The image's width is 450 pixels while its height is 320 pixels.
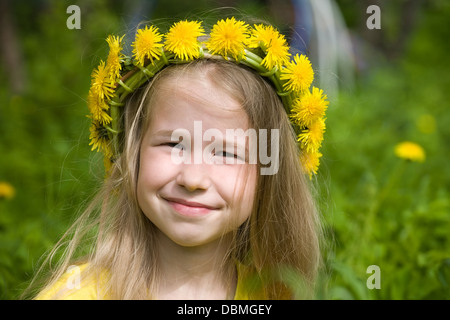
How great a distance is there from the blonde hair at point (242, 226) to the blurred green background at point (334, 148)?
15cm

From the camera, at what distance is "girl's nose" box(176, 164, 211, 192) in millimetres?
1467

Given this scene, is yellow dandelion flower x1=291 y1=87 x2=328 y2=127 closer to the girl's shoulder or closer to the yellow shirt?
the yellow shirt

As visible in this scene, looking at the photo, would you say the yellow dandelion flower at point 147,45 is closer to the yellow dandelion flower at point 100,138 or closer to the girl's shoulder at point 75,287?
the yellow dandelion flower at point 100,138

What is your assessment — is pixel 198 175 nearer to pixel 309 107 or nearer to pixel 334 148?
pixel 309 107

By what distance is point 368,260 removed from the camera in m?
2.30

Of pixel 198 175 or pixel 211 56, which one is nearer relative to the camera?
pixel 198 175

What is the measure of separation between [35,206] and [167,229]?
162 centimetres

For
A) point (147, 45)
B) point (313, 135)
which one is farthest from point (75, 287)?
point (313, 135)

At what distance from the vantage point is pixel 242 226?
1776 millimetres

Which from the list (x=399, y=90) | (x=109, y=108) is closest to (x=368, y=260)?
(x=109, y=108)

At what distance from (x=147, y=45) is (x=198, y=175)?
0.38 m

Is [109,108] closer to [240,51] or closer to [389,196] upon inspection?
[240,51]

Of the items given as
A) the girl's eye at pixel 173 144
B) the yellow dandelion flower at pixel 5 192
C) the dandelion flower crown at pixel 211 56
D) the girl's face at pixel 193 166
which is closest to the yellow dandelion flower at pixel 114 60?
the dandelion flower crown at pixel 211 56

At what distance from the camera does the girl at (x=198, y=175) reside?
4.97ft
